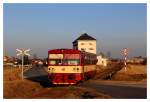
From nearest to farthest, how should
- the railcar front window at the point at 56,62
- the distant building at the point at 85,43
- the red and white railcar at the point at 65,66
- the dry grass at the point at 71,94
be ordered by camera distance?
1. the dry grass at the point at 71,94
2. the red and white railcar at the point at 65,66
3. the railcar front window at the point at 56,62
4. the distant building at the point at 85,43

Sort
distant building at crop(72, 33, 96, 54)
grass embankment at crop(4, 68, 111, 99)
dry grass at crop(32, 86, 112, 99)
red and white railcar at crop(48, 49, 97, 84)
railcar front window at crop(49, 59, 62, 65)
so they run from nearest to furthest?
dry grass at crop(32, 86, 112, 99)
grass embankment at crop(4, 68, 111, 99)
red and white railcar at crop(48, 49, 97, 84)
railcar front window at crop(49, 59, 62, 65)
distant building at crop(72, 33, 96, 54)

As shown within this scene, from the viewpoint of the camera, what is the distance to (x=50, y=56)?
24328 mm

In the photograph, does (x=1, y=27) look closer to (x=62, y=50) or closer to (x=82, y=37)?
(x=62, y=50)

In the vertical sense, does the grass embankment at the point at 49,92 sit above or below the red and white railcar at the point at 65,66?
below

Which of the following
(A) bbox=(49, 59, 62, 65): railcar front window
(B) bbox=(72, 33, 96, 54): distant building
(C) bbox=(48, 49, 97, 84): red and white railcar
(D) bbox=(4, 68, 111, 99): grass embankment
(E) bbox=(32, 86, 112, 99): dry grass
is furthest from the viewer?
(B) bbox=(72, 33, 96, 54): distant building

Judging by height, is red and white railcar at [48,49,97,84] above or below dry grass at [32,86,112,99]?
above

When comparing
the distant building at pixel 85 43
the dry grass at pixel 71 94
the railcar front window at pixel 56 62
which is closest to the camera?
the dry grass at pixel 71 94

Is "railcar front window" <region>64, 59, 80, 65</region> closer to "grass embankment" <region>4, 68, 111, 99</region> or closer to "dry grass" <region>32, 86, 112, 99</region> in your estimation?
"grass embankment" <region>4, 68, 111, 99</region>

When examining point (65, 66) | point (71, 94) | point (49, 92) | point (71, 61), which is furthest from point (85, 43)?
point (71, 94)

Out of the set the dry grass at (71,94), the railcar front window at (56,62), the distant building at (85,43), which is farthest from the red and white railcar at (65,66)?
the distant building at (85,43)

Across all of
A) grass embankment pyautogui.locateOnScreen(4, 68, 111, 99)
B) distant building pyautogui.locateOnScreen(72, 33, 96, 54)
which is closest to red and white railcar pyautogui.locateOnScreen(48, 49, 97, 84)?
grass embankment pyautogui.locateOnScreen(4, 68, 111, 99)

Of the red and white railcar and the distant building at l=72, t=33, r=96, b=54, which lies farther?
the distant building at l=72, t=33, r=96, b=54

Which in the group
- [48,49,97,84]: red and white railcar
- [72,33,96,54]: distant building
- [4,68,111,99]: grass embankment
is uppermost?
[72,33,96,54]: distant building

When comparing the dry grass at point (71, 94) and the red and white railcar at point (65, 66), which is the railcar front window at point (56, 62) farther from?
the dry grass at point (71, 94)
